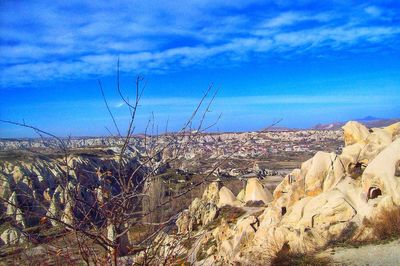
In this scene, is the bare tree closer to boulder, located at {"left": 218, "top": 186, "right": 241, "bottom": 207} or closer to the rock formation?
the rock formation

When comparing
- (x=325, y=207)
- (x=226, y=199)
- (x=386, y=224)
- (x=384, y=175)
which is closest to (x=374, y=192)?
(x=384, y=175)

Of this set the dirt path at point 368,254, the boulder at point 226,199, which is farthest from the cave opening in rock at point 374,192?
the boulder at point 226,199

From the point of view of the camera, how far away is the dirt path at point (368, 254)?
39.7ft

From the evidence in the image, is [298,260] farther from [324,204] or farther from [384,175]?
[384,175]

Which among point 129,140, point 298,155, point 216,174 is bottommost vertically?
point 298,155

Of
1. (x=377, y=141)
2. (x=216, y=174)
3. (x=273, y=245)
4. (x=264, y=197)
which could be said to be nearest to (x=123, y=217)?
(x=216, y=174)

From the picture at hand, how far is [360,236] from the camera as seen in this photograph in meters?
14.9

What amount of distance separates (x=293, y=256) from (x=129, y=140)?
38.7ft

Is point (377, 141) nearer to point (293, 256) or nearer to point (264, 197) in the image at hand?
point (293, 256)

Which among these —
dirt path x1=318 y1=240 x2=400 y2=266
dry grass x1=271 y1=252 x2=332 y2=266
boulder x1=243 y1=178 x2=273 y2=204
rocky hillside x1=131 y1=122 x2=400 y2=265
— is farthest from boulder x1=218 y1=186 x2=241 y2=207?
dirt path x1=318 y1=240 x2=400 y2=266

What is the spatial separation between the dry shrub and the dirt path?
75 cm

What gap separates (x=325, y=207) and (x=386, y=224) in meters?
3.05

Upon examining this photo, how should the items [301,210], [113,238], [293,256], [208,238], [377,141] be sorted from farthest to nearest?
[208,238] → [377,141] → [301,210] → [293,256] → [113,238]

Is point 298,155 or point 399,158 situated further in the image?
point 298,155
